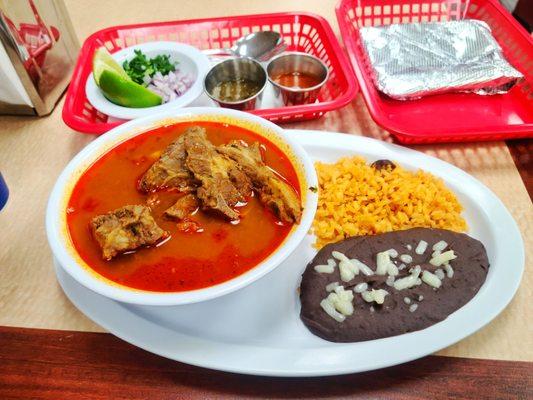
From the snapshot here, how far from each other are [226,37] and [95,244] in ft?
6.35

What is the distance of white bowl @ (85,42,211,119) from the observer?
217 cm

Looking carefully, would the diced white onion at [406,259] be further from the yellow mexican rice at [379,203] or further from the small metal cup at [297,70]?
the small metal cup at [297,70]

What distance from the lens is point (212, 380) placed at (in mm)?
1396

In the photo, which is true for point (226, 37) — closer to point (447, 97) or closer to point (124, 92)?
point (124, 92)

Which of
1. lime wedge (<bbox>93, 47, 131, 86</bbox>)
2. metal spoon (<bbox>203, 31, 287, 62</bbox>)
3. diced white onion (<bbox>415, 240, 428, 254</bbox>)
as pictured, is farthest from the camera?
metal spoon (<bbox>203, 31, 287, 62</bbox>)

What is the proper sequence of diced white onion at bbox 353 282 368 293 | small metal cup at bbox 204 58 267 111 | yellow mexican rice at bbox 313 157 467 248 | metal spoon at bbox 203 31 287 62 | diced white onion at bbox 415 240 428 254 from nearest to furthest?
diced white onion at bbox 353 282 368 293
diced white onion at bbox 415 240 428 254
yellow mexican rice at bbox 313 157 467 248
small metal cup at bbox 204 58 267 111
metal spoon at bbox 203 31 287 62

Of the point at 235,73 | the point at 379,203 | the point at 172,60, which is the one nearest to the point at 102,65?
the point at 172,60

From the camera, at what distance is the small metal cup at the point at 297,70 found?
7.32 ft

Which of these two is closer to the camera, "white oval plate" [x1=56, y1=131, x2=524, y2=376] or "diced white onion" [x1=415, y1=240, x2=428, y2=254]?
"white oval plate" [x1=56, y1=131, x2=524, y2=376]

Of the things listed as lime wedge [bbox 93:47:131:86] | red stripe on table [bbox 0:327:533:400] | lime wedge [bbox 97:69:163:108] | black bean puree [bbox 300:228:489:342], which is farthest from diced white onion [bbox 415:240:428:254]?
lime wedge [bbox 93:47:131:86]

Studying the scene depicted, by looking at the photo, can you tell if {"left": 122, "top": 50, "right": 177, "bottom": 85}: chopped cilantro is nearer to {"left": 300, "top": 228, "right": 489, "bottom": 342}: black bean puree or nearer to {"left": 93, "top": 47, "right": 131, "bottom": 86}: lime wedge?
{"left": 93, "top": 47, "right": 131, "bottom": 86}: lime wedge

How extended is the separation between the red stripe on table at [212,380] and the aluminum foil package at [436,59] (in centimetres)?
155

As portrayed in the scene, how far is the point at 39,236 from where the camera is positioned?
1.85 metres

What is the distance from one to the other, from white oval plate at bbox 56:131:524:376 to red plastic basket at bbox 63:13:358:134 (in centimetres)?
109
